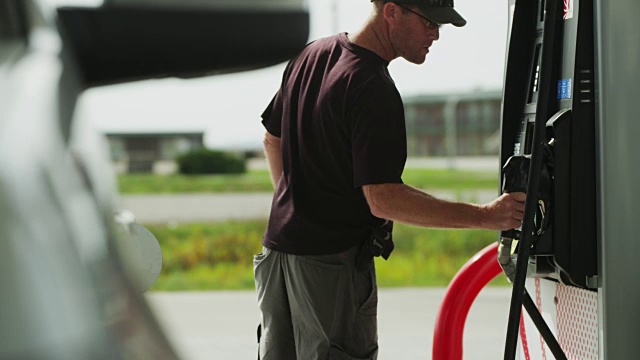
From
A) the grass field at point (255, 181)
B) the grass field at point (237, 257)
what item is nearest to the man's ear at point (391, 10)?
the grass field at point (255, 181)

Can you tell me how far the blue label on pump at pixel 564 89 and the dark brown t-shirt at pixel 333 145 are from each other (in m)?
0.48

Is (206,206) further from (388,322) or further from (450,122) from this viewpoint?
(388,322)

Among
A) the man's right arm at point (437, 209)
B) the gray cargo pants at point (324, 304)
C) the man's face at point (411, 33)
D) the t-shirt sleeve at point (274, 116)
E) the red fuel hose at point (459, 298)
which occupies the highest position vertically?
the man's face at point (411, 33)

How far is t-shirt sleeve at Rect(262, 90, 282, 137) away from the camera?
3.47m

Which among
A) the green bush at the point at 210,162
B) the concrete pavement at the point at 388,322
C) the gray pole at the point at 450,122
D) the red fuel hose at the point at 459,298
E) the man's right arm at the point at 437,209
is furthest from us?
the gray pole at the point at 450,122

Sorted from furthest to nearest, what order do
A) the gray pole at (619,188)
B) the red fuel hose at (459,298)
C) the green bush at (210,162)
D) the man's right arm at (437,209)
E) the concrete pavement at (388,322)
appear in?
1. the green bush at (210,162)
2. the concrete pavement at (388,322)
3. the red fuel hose at (459,298)
4. the man's right arm at (437,209)
5. the gray pole at (619,188)

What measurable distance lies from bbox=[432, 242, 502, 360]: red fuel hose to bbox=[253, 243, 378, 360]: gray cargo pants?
0.66m

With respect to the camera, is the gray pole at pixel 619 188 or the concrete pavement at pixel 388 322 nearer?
the gray pole at pixel 619 188

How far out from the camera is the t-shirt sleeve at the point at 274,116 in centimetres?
347

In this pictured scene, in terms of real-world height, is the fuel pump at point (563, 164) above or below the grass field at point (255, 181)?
Answer: above

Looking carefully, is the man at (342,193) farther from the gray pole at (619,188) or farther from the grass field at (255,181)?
the grass field at (255,181)

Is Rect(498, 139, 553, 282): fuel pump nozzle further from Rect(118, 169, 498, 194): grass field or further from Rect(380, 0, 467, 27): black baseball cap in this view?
Rect(118, 169, 498, 194): grass field

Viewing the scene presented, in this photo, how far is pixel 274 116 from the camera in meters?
3.49

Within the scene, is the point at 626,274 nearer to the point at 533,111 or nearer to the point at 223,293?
the point at 533,111
